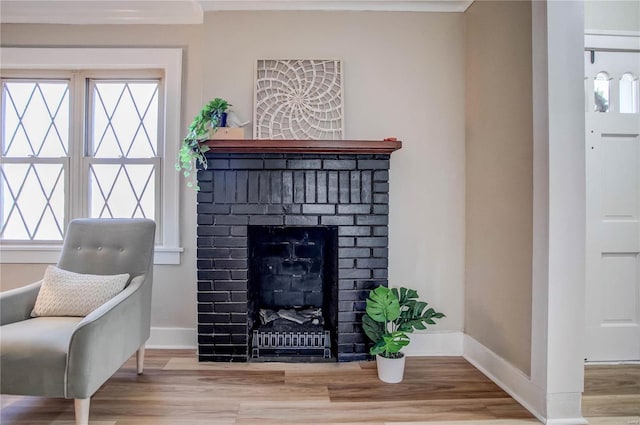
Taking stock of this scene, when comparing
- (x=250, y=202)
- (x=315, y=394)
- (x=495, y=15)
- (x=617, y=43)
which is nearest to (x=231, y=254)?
(x=250, y=202)

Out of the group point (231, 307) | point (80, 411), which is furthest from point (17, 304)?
point (231, 307)

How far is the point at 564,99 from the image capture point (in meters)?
1.79

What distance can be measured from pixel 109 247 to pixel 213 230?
616mm

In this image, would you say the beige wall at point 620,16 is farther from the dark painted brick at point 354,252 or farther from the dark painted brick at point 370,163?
the dark painted brick at point 354,252

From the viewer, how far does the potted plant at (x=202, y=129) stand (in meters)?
2.38

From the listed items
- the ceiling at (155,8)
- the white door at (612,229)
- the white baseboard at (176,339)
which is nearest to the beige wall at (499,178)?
the ceiling at (155,8)

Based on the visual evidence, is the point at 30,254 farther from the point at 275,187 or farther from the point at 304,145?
the point at 304,145

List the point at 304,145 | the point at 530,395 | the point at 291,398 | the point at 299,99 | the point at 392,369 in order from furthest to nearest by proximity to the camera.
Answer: the point at 299,99
the point at 304,145
the point at 392,369
the point at 291,398
the point at 530,395

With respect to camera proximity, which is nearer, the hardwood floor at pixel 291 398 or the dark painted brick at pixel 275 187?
the hardwood floor at pixel 291 398

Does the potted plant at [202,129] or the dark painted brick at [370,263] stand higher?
the potted plant at [202,129]

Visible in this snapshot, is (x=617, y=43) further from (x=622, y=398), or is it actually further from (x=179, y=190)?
(x=179, y=190)

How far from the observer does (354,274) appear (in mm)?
2510

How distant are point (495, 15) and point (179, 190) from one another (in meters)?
2.43

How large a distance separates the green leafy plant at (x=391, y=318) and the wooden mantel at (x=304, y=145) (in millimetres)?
896
